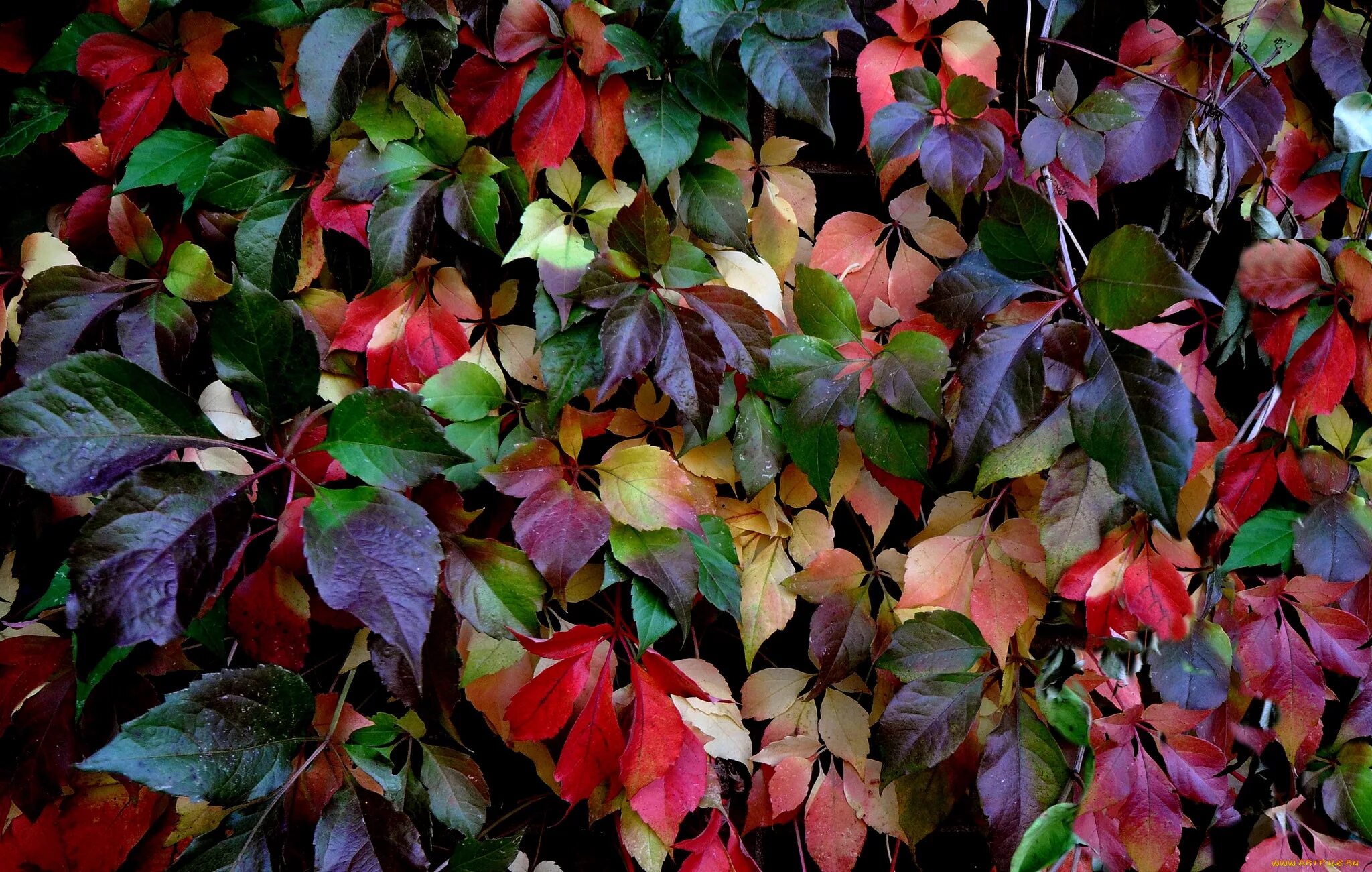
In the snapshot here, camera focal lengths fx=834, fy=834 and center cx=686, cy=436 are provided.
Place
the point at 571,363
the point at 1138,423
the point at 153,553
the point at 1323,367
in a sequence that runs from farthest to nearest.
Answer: the point at 1323,367 < the point at 571,363 < the point at 1138,423 < the point at 153,553

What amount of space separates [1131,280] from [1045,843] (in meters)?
0.51

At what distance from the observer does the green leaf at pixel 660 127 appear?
78 cm

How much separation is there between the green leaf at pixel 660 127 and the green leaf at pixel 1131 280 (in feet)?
1.25

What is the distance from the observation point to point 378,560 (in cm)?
57

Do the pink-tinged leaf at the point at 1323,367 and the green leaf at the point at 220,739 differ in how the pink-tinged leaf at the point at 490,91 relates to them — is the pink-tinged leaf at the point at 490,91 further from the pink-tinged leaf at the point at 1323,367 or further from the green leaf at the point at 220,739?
the pink-tinged leaf at the point at 1323,367

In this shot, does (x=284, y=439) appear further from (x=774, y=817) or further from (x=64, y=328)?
(x=774, y=817)

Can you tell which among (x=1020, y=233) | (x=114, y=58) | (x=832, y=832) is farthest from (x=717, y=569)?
(x=114, y=58)

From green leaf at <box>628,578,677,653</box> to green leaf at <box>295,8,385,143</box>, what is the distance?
1.64 feet

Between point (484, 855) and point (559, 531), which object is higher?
point (559, 531)

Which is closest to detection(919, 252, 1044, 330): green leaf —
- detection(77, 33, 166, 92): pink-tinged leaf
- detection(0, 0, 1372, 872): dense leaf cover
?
detection(0, 0, 1372, 872): dense leaf cover

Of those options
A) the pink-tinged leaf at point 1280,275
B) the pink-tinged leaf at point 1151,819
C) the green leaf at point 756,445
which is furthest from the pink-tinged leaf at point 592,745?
the pink-tinged leaf at point 1280,275

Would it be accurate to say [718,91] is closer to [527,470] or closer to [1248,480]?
[527,470]

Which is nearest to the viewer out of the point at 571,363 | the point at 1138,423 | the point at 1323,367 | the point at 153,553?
the point at 153,553

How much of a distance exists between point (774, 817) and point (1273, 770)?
0.66 meters
